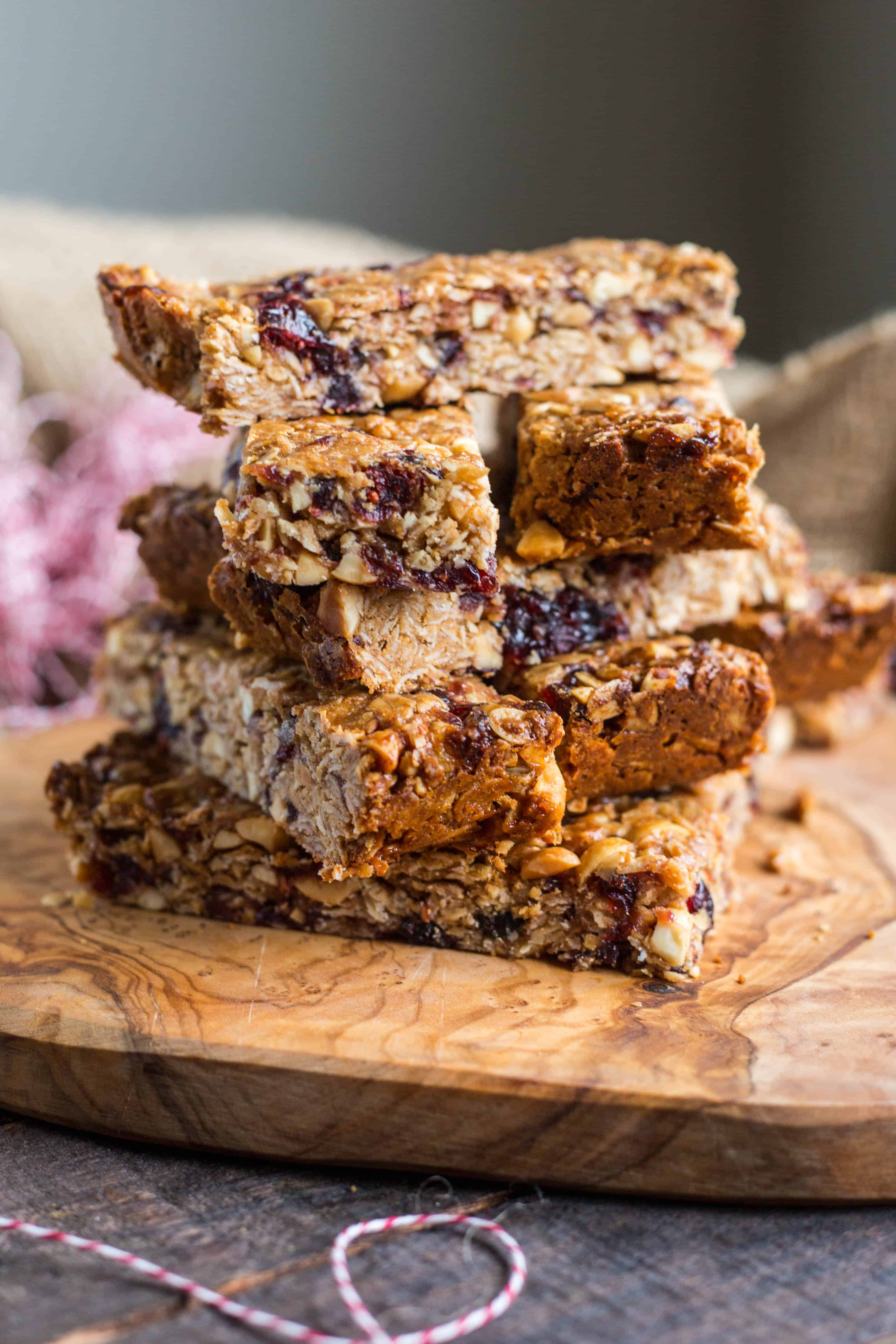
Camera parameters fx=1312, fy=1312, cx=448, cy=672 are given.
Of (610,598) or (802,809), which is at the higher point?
(610,598)

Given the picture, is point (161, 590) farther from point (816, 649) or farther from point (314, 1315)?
point (314, 1315)

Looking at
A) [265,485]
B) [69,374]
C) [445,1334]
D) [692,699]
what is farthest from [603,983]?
[69,374]

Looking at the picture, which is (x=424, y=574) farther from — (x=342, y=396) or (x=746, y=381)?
(x=746, y=381)

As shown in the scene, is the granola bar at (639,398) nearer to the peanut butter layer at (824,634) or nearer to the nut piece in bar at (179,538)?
the peanut butter layer at (824,634)

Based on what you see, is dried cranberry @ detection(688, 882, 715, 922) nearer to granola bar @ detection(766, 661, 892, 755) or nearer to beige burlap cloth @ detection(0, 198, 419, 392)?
granola bar @ detection(766, 661, 892, 755)

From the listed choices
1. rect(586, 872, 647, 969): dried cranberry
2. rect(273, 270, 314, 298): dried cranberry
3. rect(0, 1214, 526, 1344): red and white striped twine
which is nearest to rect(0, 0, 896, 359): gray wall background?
rect(273, 270, 314, 298): dried cranberry

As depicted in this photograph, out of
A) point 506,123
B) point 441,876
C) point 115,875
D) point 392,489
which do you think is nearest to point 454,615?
point 392,489
